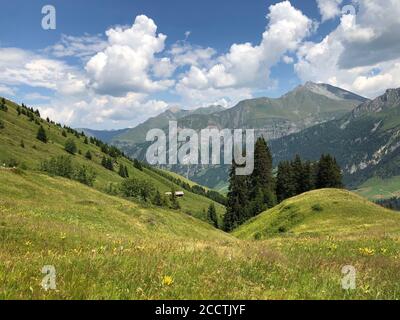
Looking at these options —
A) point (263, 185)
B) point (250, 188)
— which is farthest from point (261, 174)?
point (250, 188)

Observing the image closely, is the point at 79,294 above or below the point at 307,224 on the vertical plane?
above

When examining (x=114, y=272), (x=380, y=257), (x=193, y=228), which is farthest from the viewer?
(x=193, y=228)

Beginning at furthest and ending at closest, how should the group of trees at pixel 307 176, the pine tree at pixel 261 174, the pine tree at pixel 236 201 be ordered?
1. the pine tree at pixel 261 174
2. the pine tree at pixel 236 201
3. the group of trees at pixel 307 176

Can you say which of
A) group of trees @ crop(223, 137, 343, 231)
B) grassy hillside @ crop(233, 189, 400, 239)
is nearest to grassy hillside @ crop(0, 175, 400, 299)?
grassy hillside @ crop(233, 189, 400, 239)

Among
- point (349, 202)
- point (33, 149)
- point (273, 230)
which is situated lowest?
point (273, 230)

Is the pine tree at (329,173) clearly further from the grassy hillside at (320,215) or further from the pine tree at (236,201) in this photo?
the grassy hillside at (320,215)

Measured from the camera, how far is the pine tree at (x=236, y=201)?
12244 centimetres

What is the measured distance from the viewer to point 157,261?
10844 millimetres

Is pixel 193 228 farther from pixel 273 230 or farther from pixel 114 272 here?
pixel 114 272

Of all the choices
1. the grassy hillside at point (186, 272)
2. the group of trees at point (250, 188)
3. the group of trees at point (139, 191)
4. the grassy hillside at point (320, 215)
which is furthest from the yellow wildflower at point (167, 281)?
the group of trees at point (139, 191)

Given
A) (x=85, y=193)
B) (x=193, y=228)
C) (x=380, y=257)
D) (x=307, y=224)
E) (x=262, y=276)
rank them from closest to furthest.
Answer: (x=262, y=276) → (x=380, y=257) → (x=193, y=228) → (x=85, y=193) → (x=307, y=224)

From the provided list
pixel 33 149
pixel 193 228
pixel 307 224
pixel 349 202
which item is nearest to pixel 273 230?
pixel 307 224
